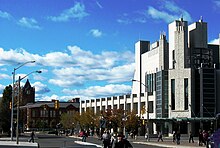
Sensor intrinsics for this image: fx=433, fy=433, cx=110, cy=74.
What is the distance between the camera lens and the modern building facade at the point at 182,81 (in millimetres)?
100387

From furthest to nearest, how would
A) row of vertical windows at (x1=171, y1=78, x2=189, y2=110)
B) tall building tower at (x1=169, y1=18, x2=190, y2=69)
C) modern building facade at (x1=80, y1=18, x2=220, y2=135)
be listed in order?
tall building tower at (x1=169, y1=18, x2=190, y2=69) → row of vertical windows at (x1=171, y1=78, x2=189, y2=110) → modern building facade at (x1=80, y1=18, x2=220, y2=135)

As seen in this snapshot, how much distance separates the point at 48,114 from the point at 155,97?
92626mm

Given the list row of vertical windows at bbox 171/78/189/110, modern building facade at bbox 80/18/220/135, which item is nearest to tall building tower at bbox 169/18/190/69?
modern building facade at bbox 80/18/220/135

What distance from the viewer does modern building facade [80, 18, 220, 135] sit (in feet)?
329

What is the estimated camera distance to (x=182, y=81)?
102 m

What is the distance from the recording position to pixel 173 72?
104 meters

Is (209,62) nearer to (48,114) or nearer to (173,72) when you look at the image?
(173,72)

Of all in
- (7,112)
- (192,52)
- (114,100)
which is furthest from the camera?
(114,100)

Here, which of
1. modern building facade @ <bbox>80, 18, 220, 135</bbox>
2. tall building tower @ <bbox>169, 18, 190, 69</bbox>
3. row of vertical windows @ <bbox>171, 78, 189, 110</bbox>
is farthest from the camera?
tall building tower @ <bbox>169, 18, 190, 69</bbox>

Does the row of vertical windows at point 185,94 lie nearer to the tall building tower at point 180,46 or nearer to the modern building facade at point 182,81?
the modern building facade at point 182,81

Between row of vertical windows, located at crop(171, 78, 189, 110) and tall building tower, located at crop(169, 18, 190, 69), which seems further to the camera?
tall building tower, located at crop(169, 18, 190, 69)

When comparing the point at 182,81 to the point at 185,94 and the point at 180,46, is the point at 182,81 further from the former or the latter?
the point at 180,46

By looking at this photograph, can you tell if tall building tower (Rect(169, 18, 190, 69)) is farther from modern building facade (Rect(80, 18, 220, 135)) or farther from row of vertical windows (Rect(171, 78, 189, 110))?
row of vertical windows (Rect(171, 78, 189, 110))

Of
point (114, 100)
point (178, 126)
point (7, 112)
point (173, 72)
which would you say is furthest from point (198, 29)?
point (7, 112)
